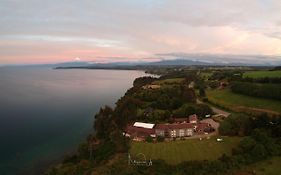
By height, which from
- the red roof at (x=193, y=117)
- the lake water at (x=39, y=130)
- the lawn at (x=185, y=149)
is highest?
the red roof at (x=193, y=117)

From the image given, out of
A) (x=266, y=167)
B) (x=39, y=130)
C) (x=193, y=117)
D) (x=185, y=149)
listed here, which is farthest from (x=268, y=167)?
(x=39, y=130)

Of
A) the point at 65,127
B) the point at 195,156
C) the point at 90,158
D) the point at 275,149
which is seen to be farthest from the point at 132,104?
the point at 275,149

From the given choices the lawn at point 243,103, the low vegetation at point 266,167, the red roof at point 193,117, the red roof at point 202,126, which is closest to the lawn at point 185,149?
the low vegetation at point 266,167

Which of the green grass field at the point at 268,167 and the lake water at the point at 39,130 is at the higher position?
the green grass field at the point at 268,167

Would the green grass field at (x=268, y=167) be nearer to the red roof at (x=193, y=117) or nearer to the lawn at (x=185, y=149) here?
the lawn at (x=185, y=149)

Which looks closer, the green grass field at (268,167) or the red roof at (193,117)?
the green grass field at (268,167)

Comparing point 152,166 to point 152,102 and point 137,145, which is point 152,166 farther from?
point 152,102

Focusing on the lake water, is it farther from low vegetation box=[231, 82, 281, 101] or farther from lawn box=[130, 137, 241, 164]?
low vegetation box=[231, 82, 281, 101]
